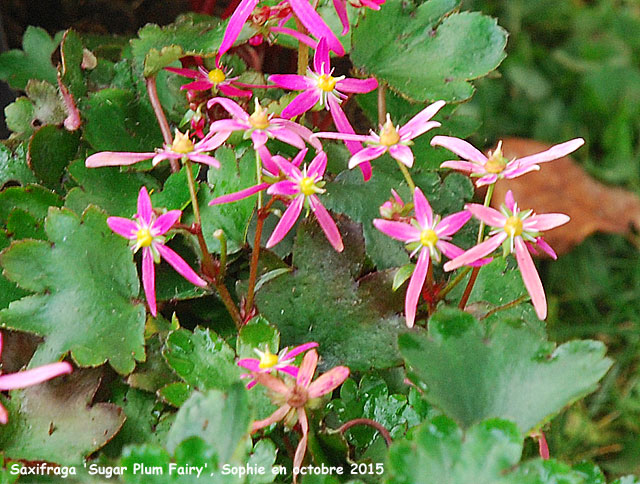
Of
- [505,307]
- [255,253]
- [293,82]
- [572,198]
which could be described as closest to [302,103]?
[293,82]

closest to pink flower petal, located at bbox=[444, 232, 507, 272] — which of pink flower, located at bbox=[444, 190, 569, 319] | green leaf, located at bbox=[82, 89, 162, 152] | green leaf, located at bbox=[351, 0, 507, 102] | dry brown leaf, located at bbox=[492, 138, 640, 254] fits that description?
pink flower, located at bbox=[444, 190, 569, 319]

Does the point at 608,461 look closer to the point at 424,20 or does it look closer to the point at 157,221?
the point at 424,20

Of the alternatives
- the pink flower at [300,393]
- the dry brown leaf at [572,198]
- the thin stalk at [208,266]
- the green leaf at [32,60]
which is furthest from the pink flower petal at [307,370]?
the dry brown leaf at [572,198]

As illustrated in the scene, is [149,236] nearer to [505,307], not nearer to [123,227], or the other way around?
[123,227]

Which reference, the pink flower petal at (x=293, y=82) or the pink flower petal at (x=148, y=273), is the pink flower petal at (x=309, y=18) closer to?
the pink flower petal at (x=293, y=82)

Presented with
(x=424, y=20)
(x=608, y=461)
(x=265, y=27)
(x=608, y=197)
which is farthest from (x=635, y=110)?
(x=265, y=27)

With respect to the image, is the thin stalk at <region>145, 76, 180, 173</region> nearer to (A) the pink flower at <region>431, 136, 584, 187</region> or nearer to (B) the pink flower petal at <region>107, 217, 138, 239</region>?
(B) the pink flower petal at <region>107, 217, 138, 239</region>
